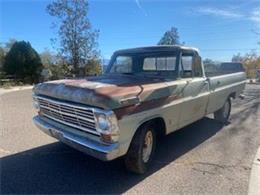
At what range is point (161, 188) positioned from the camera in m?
3.80

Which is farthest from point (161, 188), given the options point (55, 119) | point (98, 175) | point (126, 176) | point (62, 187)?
point (55, 119)

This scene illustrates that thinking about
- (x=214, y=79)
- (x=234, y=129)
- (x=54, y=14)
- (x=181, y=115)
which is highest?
(x=54, y=14)

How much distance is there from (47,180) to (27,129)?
9.79ft

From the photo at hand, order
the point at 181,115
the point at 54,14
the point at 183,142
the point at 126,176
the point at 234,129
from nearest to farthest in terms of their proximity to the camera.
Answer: the point at 126,176, the point at 181,115, the point at 183,142, the point at 234,129, the point at 54,14

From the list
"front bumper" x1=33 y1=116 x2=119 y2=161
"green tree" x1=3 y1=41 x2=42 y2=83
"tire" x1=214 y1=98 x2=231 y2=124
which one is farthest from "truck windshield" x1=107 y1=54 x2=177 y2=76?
"green tree" x1=3 y1=41 x2=42 y2=83

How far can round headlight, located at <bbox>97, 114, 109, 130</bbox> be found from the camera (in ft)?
11.4

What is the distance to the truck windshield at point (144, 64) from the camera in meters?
5.28

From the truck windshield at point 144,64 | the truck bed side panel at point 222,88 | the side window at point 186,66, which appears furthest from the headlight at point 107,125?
the truck bed side panel at point 222,88

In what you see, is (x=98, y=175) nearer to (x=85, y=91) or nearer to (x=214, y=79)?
(x=85, y=91)

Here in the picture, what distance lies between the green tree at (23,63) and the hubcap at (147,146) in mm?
22179

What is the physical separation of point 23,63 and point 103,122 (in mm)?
22738

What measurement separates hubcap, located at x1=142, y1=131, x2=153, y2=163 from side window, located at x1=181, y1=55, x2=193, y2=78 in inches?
59.2

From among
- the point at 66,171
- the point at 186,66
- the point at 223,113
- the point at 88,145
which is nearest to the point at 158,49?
the point at 186,66

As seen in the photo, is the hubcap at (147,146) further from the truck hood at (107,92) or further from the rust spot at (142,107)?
the truck hood at (107,92)
